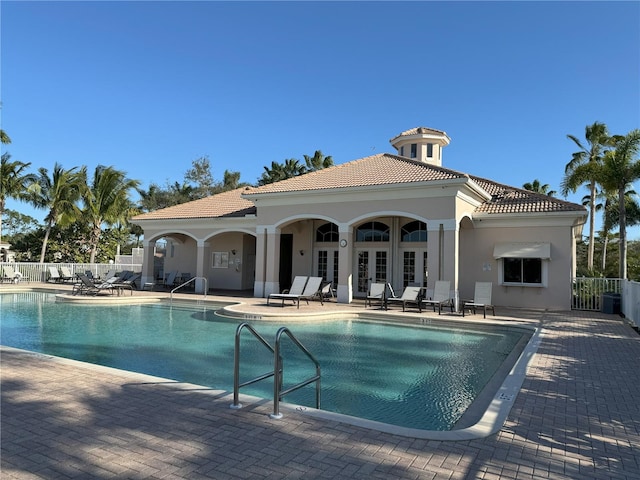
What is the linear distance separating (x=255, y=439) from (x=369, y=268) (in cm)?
1807

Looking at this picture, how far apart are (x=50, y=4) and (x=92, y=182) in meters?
23.6

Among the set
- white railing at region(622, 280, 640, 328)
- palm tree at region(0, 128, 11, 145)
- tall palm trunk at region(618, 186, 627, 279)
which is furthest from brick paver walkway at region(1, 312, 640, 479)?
palm tree at region(0, 128, 11, 145)

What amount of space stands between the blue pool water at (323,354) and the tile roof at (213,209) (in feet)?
29.8

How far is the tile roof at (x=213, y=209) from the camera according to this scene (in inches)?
952

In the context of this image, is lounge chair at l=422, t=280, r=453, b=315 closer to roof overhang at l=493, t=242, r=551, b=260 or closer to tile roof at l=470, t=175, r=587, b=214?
roof overhang at l=493, t=242, r=551, b=260

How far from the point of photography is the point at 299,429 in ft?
14.7

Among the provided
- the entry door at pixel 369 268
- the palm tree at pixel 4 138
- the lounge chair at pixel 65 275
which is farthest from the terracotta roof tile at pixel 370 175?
the palm tree at pixel 4 138

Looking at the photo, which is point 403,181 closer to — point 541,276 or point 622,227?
point 541,276

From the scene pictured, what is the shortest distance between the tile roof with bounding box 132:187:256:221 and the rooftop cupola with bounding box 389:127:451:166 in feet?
37.0

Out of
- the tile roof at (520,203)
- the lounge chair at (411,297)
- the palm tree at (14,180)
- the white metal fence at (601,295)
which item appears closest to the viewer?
the lounge chair at (411,297)

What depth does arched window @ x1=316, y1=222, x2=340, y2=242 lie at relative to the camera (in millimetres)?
22859

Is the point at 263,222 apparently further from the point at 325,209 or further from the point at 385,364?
the point at 385,364

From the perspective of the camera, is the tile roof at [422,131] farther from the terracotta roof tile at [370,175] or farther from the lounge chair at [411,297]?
the lounge chair at [411,297]

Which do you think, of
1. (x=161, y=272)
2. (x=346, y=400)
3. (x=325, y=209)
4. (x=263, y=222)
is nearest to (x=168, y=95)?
(x=263, y=222)
